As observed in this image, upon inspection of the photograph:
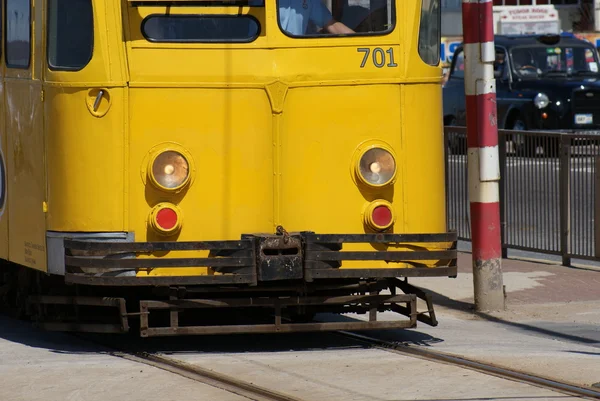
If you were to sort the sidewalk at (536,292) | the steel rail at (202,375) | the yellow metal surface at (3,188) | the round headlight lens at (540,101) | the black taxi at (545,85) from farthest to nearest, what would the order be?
the black taxi at (545,85) → the round headlight lens at (540,101) → the sidewalk at (536,292) → the yellow metal surface at (3,188) → the steel rail at (202,375)

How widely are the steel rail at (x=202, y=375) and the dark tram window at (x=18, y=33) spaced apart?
201 cm

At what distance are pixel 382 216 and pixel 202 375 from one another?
165 cm

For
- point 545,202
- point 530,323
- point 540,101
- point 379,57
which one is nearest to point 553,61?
point 540,101

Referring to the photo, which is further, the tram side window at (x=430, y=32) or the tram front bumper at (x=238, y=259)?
the tram side window at (x=430, y=32)

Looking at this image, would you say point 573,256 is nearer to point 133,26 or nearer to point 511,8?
point 133,26

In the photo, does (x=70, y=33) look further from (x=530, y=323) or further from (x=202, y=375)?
(x=530, y=323)

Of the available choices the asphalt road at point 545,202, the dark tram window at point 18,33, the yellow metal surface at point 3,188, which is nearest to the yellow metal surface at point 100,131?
the dark tram window at point 18,33

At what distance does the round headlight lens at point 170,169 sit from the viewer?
8.86 meters

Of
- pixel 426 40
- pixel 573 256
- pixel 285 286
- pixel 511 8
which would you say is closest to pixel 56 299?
pixel 285 286

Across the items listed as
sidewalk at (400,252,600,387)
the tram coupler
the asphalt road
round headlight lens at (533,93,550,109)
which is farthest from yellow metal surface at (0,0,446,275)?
round headlight lens at (533,93,550,109)

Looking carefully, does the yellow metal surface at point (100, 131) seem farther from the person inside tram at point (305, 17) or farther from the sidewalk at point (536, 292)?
the sidewalk at point (536, 292)

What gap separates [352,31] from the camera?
9.18 meters

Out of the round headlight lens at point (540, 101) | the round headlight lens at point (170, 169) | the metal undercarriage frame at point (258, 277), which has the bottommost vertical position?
the metal undercarriage frame at point (258, 277)

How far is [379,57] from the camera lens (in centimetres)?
916
